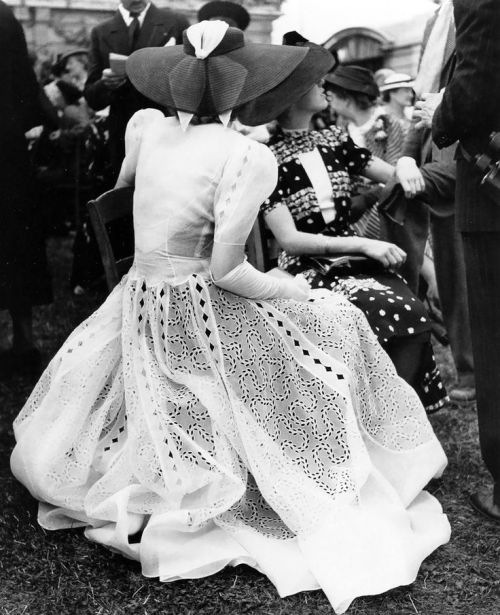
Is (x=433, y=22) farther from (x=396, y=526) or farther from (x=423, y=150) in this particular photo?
(x=396, y=526)

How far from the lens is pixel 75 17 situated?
20.9 feet

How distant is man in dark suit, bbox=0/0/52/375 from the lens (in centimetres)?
392

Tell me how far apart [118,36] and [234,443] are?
3.24 m

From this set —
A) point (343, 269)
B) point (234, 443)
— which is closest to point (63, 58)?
point (343, 269)

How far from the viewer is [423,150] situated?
3.93m

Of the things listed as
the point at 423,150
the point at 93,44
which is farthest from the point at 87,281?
the point at 423,150

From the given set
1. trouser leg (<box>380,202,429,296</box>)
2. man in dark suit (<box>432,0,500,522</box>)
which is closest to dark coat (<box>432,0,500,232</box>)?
man in dark suit (<box>432,0,500,522</box>)

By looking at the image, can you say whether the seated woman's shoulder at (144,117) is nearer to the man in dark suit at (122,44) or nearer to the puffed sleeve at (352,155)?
the puffed sleeve at (352,155)

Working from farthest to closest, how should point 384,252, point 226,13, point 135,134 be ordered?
point 226,13 < point 384,252 < point 135,134

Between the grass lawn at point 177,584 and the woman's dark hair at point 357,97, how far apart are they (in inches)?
147

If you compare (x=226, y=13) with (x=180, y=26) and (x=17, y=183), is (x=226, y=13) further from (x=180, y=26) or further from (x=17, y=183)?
(x=17, y=183)

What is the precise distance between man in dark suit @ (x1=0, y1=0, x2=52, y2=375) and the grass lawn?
4.87 ft

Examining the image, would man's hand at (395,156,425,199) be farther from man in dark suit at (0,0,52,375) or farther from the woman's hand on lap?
man in dark suit at (0,0,52,375)

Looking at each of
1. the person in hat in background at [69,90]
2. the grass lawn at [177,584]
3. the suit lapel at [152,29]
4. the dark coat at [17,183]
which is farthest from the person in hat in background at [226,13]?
the grass lawn at [177,584]
